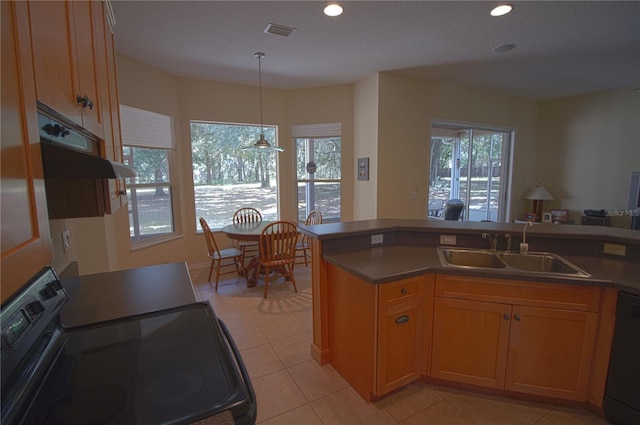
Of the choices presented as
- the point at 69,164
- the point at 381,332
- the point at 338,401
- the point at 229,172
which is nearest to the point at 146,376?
the point at 69,164

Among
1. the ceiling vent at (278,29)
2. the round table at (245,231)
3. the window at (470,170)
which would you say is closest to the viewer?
the ceiling vent at (278,29)

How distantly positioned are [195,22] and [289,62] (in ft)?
4.02

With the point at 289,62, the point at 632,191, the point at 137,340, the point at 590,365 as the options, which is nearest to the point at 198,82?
the point at 289,62

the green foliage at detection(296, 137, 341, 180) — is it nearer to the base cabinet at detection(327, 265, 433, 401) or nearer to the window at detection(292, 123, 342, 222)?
the window at detection(292, 123, 342, 222)

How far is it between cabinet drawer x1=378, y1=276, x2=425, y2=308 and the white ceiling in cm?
211

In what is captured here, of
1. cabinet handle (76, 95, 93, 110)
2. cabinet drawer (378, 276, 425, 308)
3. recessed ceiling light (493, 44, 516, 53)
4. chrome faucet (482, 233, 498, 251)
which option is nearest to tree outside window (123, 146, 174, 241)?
cabinet handle (76, 95, 93, 110)

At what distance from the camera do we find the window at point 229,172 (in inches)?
175

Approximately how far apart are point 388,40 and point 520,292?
257 centimetres

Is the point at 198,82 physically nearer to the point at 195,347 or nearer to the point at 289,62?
the point at 289,62

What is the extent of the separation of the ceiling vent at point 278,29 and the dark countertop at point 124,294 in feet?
7.27

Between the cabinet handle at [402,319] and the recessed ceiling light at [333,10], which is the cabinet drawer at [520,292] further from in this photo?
the recessed ceiling light at [333,10]

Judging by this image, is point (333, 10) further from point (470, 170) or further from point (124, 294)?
point (470, 170)

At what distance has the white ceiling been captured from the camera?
241 centimetres

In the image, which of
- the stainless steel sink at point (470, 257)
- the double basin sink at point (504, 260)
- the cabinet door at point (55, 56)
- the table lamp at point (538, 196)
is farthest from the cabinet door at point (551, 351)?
the table lamp at point (538, 196)
